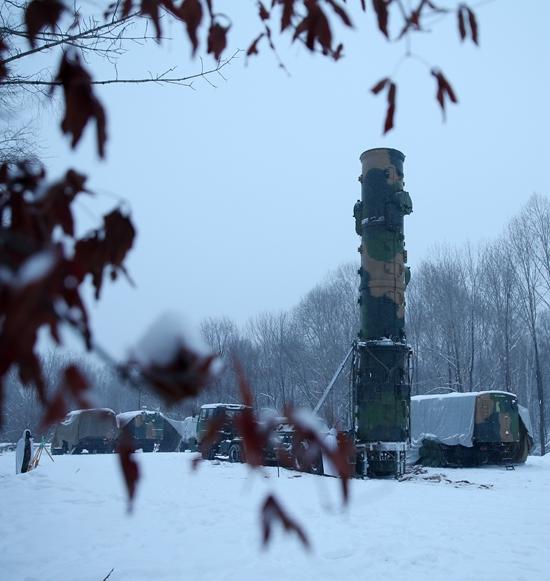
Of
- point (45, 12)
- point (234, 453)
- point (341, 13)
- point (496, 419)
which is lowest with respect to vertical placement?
point (234, 453)

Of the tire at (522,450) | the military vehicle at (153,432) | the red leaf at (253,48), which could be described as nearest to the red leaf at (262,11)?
the red leaf at (253,48)

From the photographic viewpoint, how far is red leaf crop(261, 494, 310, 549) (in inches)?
50.1

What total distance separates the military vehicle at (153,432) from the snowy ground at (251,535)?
18077mm

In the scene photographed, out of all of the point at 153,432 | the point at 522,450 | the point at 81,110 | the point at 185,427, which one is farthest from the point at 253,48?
the point at 185,427

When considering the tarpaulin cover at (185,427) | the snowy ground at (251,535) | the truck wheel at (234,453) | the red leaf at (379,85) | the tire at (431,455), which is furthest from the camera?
the tarpaulin cover at (185,427)

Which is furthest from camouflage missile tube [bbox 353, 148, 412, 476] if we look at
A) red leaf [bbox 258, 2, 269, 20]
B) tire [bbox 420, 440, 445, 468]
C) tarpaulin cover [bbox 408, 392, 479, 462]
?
red leaf [bbox 258, 2, 269, 20]

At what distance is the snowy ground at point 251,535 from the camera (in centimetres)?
485

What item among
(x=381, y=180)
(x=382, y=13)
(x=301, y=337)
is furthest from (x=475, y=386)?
(x=382, y=13)

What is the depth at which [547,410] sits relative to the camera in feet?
149

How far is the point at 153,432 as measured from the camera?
2881cm

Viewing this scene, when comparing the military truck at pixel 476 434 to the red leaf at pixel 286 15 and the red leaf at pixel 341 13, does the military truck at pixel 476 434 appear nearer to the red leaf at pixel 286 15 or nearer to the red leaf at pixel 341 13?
the red leaf at pixel 286 15

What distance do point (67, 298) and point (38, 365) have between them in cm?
14

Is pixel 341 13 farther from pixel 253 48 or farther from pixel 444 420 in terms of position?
pixel 444 420

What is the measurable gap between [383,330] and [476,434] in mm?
7202
